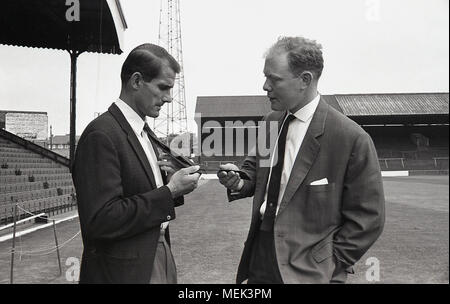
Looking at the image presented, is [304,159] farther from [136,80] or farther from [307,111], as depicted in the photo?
[136,80]

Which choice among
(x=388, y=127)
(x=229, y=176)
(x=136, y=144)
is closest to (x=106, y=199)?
(x=136, y=144)

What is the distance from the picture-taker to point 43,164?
55.2ft

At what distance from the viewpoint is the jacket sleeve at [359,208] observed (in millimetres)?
1920

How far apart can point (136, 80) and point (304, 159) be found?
844 mm

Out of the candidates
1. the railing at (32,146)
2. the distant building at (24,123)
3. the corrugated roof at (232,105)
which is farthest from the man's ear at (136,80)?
the distant building at (24,123)

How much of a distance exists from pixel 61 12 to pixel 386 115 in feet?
83.7

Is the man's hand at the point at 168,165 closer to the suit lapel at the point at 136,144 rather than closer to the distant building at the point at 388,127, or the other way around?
the suit lapel at the point at 136,144

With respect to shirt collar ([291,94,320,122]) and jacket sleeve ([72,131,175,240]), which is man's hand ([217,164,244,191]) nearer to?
shirt collar ([291,94,320,122])

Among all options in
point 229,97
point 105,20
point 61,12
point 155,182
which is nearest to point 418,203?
point 105,20

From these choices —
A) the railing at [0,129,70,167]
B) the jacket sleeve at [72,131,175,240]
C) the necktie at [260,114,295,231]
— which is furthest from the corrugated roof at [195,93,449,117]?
the jacket sleeve at [72,131,175,240]

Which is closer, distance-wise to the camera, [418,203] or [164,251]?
[164,251]

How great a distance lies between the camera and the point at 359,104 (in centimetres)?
3375

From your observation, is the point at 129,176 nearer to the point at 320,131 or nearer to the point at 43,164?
the point at 320,131

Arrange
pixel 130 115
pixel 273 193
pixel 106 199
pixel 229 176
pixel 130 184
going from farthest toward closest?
pixel 229 176 < pixel 273 193 < pixel 130 115 < pixel 130 184 < pixel 106 199
